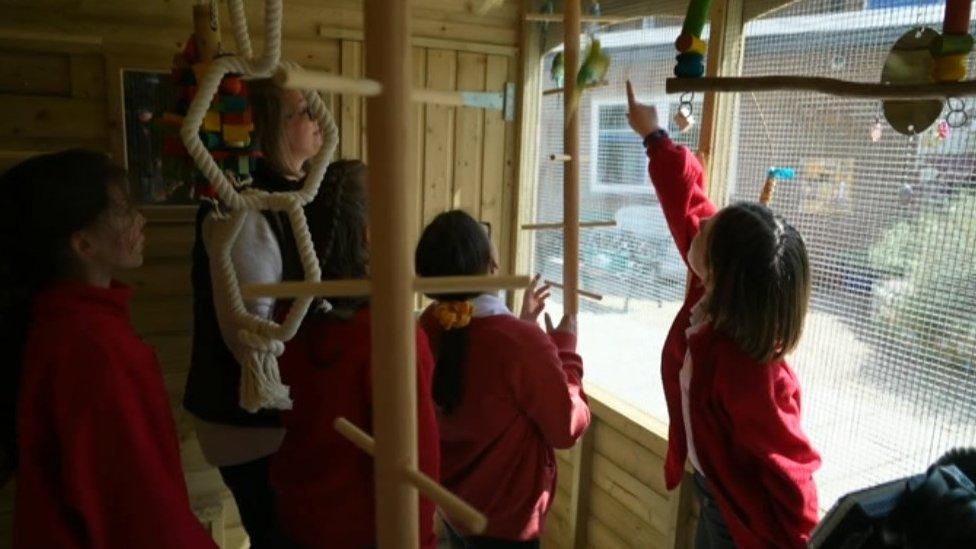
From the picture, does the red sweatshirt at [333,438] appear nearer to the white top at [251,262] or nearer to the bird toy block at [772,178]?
the white top at [251,262]

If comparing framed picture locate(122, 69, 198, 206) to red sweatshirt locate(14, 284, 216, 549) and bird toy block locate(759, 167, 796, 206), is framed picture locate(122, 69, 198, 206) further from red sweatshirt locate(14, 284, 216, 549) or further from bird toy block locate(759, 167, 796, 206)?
bird toy block locate(759, 167, 796, 206)

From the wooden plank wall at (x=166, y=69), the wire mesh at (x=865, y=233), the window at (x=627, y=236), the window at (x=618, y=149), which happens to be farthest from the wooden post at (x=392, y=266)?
the wooden plank wall at (x=166, y=69)

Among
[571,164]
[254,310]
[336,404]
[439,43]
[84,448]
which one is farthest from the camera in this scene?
[439,43]

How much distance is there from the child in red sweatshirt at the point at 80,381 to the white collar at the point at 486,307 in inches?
20.6

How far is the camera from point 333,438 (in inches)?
40.5

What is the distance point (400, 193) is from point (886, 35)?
44.1 inches

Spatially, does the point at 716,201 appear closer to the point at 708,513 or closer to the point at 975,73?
the point at 975,73

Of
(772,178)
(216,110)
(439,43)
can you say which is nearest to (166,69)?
(439,43)

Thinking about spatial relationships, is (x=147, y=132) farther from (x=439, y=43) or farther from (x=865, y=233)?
(x=865, y=233)

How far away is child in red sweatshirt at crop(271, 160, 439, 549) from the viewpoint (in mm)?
1002

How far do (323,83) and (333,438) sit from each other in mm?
709

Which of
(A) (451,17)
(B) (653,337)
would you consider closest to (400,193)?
(B) (653,337)

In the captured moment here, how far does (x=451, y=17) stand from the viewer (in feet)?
7.19

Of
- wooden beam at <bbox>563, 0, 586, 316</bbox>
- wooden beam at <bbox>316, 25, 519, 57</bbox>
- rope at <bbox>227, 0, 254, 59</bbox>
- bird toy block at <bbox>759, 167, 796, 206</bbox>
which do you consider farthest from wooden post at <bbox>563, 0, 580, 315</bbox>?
Result: wooden beam at <bbox>316, 25, 519, 57</bbox>
